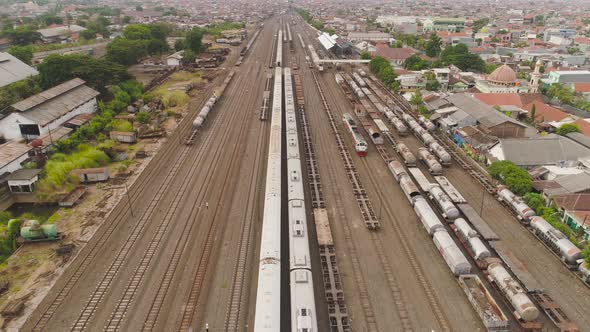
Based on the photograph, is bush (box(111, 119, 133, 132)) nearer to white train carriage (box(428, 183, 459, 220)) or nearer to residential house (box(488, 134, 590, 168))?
white train carriage (box(428, 183, 459, 220))

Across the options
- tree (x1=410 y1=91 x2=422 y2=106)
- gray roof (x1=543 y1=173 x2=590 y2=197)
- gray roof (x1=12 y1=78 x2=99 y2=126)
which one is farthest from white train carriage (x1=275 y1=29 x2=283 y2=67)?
gray roof (x1=543 y1=173 x2=590 y2=197)

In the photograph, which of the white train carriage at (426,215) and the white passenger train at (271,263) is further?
the white train carriage at (426,215)

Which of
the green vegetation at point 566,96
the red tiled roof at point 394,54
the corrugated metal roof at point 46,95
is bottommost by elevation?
the green vegetation at point 566,96

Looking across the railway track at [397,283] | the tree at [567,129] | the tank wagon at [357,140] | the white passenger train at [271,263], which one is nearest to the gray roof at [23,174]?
the white passenger train at [271,263]

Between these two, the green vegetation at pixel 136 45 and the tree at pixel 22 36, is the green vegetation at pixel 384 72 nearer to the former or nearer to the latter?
the green vegetation at pixel 136 45

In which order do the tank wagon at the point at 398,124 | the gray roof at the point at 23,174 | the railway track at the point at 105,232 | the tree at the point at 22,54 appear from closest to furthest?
the railway track at the point at 105,232 → the gray roof at the point at 23,174 → the tank wagon at the point at 398,124 → the tree at the point at 22,54

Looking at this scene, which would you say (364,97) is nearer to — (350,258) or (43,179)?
(350,258)

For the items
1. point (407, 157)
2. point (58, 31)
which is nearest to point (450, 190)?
point (407, 157)
